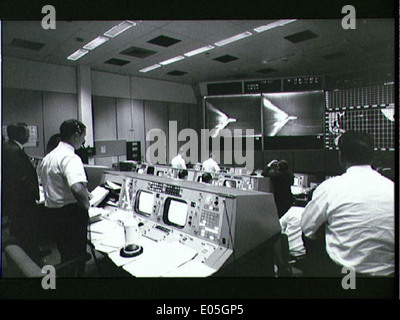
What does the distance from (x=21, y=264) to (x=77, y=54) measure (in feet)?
13.4

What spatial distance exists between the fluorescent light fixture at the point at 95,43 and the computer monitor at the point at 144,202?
2523mm

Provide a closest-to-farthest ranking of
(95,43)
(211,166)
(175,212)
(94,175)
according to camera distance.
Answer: (175,212), (94,175), (95,43), (211,166)

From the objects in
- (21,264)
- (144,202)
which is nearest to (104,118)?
(144,202)

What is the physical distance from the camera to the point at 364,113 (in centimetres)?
187

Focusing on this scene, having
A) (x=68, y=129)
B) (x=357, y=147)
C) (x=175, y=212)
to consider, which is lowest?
(x=175, y=212)

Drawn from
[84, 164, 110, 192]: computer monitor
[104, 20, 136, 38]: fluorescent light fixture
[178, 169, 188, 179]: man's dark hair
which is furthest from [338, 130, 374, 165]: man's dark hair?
[104, 20, 136, 38]: fluorescent light fixture

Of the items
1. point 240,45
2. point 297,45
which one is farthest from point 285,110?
point 240,45

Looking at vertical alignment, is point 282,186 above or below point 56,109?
below

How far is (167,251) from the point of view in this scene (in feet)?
4.52

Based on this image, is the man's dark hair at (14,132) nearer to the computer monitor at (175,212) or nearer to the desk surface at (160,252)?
the desk surface at (160,252)

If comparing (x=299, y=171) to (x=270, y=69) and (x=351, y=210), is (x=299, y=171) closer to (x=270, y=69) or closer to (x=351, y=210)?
(x=270, y=69)

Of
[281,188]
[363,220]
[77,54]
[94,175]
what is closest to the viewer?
[363,220]

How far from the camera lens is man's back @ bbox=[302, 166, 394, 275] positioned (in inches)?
45.5

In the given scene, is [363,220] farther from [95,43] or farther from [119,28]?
[95,43]
